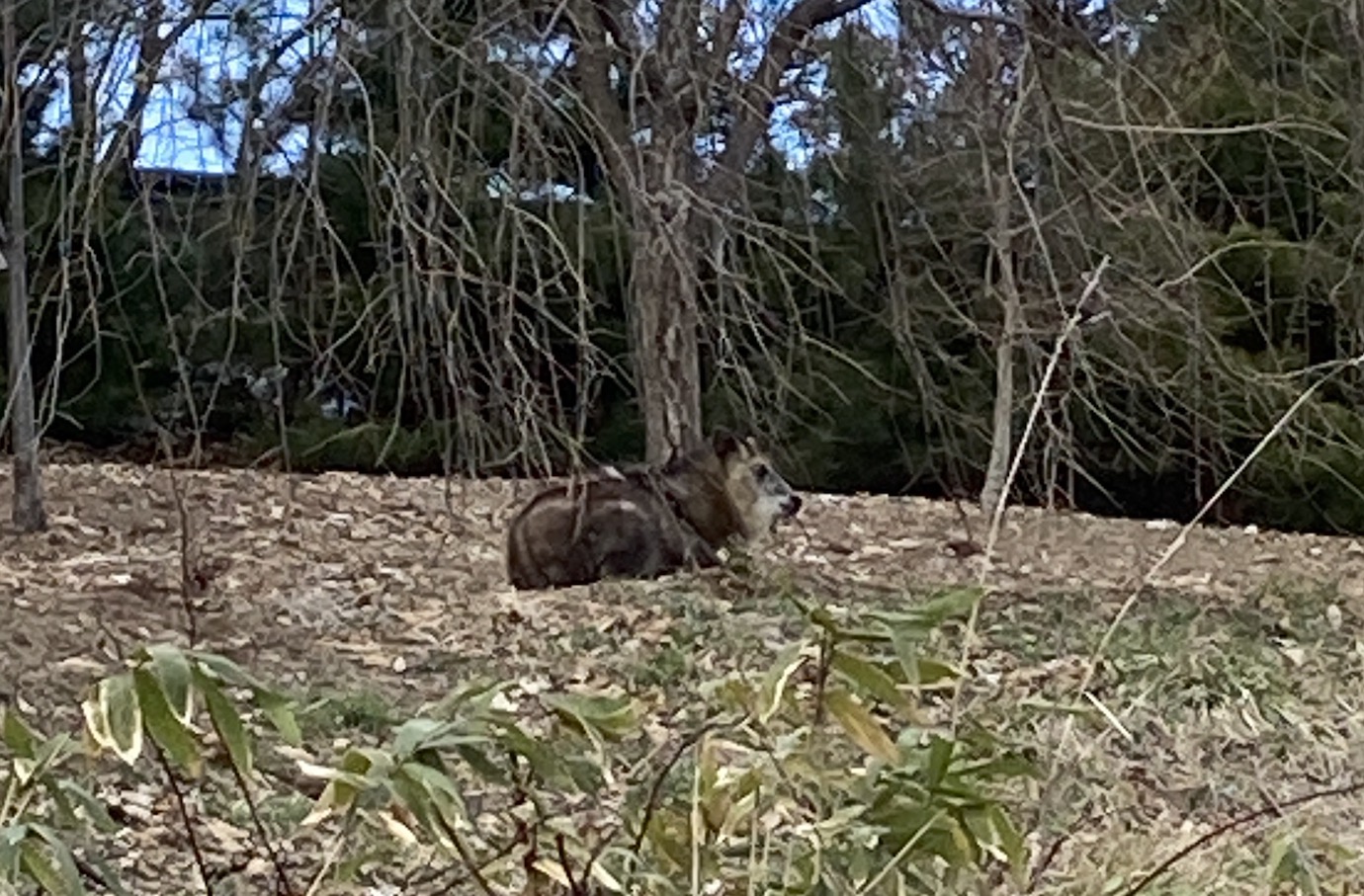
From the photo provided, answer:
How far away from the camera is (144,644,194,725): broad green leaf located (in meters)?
1.80

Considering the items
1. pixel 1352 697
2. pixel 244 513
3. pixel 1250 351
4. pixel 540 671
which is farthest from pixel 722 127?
pixel 1250 351

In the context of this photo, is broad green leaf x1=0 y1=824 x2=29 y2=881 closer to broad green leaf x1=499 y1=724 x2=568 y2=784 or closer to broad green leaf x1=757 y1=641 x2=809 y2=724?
broad green leaf x1=499 y1=724 x2=568 y2=784

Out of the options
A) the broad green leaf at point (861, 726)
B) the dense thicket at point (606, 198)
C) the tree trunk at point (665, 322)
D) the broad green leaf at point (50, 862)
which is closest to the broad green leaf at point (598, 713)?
the broad green leaf at point (861, 726)

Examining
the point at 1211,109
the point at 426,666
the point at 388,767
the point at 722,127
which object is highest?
the point at 1211,109

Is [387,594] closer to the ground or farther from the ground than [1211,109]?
closer to the ground

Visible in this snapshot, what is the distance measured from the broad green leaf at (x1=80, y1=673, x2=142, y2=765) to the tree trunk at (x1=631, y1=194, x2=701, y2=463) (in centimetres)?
314

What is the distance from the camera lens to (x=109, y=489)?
11.4 meters

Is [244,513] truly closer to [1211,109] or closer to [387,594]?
[387,594]

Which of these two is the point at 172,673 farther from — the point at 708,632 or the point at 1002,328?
the point at 1002,328

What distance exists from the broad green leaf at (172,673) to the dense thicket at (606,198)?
1.08 meters

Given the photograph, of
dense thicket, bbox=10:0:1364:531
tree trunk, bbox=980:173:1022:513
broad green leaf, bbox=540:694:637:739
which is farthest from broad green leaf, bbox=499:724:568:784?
tree trunk, bbox=980:173:1022:513

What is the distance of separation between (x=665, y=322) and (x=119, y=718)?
536 cm

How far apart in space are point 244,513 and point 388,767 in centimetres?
906

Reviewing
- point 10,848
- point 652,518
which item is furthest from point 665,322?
point 10,848
